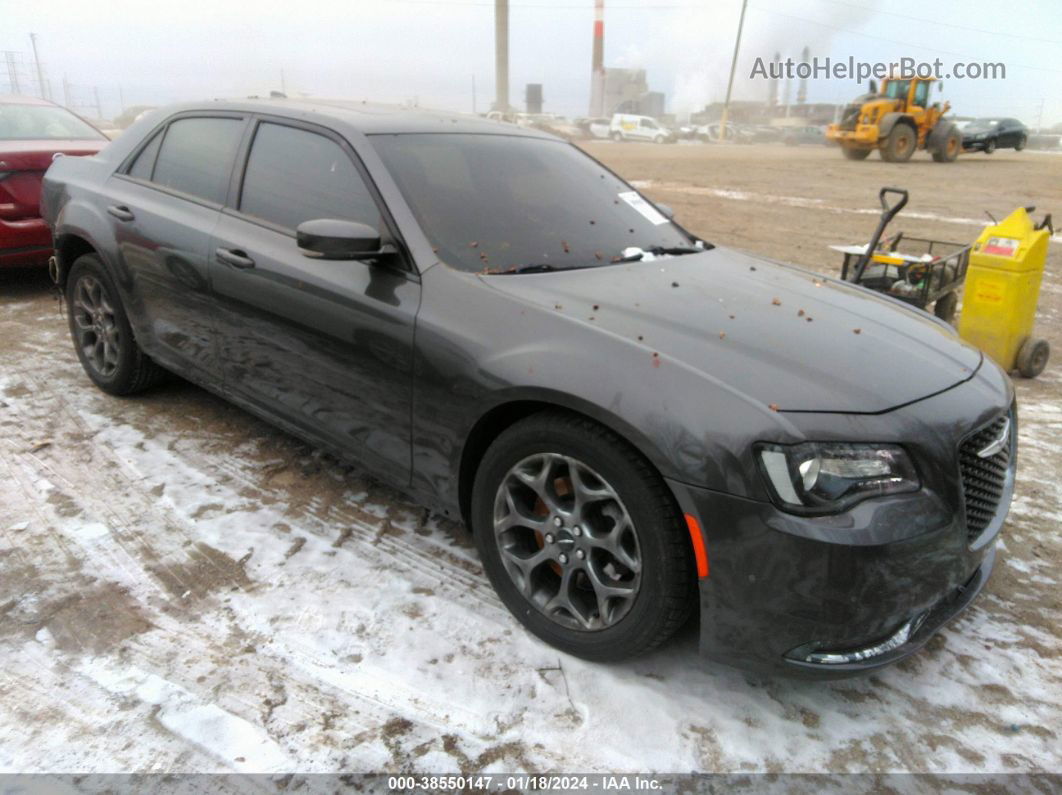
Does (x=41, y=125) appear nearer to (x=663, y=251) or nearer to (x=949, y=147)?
(x=663, y=251)

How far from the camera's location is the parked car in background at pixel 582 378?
199 cm

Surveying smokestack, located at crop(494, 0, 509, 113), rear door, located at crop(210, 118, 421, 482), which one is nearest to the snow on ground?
rear door, located at crop(210, 118, 421, 482)

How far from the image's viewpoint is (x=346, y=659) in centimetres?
241

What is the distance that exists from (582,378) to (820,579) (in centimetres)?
82

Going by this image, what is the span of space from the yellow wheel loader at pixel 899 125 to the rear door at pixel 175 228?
23.7m

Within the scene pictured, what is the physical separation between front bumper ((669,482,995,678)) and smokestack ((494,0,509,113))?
297ft

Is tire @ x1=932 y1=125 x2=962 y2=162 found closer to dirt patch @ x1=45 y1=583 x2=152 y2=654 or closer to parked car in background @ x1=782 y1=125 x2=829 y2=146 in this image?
dirt patch @ x1=45 y1=583 x2=152 y2=654

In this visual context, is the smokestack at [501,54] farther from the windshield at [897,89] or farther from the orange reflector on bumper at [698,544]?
the orange reflector on bumper at [698,544]

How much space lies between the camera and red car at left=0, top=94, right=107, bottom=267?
19.1ft

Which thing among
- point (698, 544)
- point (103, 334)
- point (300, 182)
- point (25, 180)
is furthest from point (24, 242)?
point (698, 544)

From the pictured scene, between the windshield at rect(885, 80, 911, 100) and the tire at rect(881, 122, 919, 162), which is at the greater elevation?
the windshield at rect(885, 80, 911, 100)

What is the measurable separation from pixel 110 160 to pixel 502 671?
3602 mm

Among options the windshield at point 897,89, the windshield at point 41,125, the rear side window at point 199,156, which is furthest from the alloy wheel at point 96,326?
the windshield at point 897,89

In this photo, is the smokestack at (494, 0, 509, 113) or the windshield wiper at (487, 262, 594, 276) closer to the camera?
the windshield wiper at (487, 262, 594, 276)
